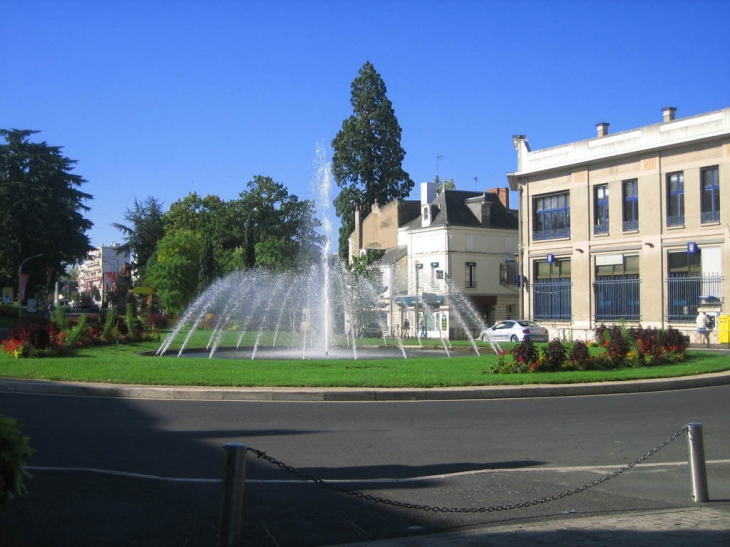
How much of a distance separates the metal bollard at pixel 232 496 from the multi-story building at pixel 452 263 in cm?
5069

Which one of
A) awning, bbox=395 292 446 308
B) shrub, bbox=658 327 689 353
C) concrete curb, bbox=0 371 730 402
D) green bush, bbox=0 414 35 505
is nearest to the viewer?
green bush, bbox=0 414 35 505

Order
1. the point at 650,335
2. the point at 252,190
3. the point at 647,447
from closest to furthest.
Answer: the point at 647,447 → the point at 650,335 → the point at 252,190

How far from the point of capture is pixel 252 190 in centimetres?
8681

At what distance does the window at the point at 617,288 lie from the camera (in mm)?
41875

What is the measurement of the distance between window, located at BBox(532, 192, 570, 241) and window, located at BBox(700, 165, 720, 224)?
874cm

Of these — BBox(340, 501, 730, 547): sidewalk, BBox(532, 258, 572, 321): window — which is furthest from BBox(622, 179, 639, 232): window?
BBox(340, 501, 730, 547): sidewalk

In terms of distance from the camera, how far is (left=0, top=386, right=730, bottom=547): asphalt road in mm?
6523

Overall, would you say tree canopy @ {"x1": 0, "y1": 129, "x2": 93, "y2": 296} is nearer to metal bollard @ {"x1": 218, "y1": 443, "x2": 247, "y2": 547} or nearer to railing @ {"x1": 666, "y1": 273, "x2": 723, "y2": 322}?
railing @ {"x1": 666, "y1": 273, "x2": 723, "y2": 322}

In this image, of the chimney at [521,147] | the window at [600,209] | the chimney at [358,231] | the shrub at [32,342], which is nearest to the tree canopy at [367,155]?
the chimney at [358,231]

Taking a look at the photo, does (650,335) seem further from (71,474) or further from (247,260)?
(247,260)

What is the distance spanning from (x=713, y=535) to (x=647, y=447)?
419cm

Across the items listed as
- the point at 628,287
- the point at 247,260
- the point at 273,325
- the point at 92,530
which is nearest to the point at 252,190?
the point at 247,260

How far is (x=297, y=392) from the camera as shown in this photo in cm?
1516

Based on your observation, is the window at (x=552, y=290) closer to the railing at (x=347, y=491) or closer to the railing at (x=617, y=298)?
the railing at (x=617, y=298)
